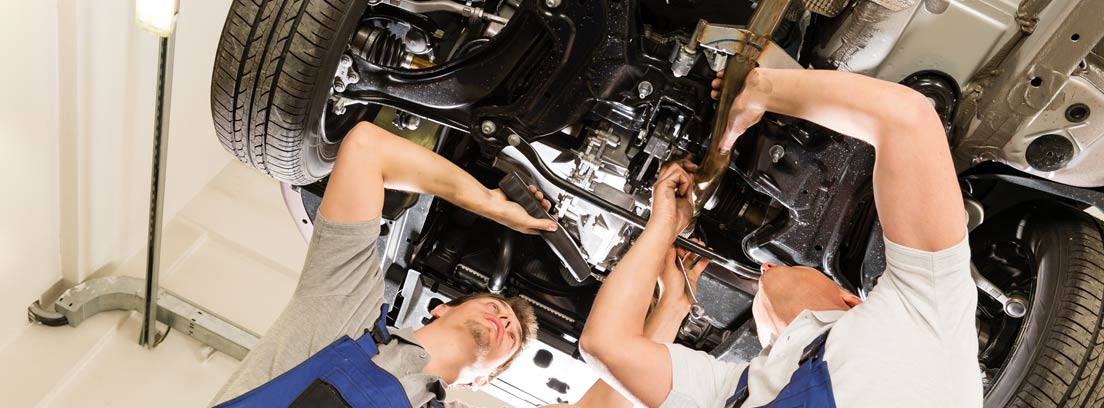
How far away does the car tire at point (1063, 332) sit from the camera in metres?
1.87

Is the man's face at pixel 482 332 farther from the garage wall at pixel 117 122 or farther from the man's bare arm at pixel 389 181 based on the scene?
the garage wall at pixel 117 122

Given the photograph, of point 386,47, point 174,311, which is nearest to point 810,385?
point 386,47

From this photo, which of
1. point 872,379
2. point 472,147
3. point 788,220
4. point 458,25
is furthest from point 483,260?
point 872,379

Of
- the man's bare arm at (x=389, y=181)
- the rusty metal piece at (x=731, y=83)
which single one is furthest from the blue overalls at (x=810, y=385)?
the man's bare arm at (x=389, y=181)

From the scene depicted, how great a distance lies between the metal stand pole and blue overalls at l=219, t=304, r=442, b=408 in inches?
48.0

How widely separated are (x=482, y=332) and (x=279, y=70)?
0.88 meters

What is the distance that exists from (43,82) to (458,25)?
1505 mm

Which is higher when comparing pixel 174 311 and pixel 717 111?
pixel 717 111

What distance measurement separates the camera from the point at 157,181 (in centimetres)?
303

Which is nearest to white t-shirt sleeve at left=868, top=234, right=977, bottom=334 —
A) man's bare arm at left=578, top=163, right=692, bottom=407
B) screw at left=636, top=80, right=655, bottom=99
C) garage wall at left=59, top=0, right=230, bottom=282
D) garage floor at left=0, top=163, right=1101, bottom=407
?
man's bare arm at left=578, top=163, right=692, bottom=407

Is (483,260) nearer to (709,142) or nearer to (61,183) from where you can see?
(709,142)

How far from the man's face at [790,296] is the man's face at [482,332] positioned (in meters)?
0.71

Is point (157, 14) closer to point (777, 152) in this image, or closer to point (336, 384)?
point (336, 384)

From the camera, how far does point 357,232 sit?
2.03m
